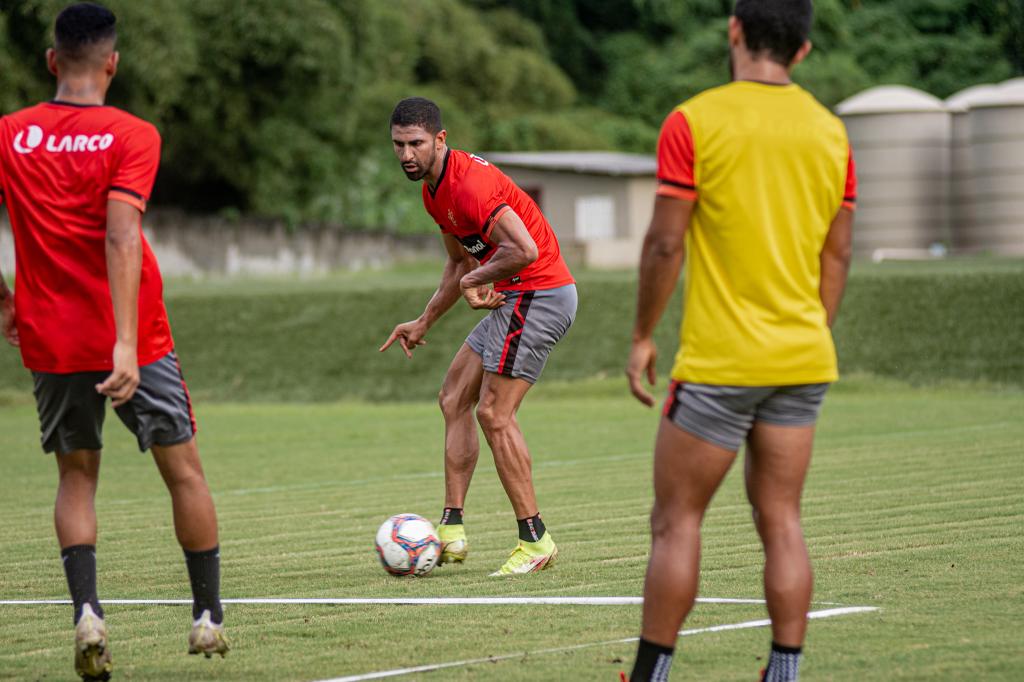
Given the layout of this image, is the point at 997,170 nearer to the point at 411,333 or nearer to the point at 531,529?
the point at 411,333

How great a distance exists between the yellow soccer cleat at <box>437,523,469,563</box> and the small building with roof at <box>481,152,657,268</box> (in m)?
37.2

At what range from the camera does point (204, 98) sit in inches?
1612

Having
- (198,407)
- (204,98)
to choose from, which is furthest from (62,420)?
(204,98)

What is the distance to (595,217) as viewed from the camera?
4756 centimetres

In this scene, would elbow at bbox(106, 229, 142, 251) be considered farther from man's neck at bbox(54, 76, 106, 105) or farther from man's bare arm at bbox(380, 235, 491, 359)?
man's bare arm at bbox(380, 235, 491, 359)

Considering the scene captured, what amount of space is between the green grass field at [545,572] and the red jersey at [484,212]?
5.22 feet

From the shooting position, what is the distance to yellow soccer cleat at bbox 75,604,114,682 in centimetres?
563

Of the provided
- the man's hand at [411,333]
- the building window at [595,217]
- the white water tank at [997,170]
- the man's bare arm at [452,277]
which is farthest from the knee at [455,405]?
the building window at [595,217]

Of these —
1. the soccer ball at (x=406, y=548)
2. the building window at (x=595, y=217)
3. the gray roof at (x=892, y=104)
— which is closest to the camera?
the soccer ball at (x=406, y=548)

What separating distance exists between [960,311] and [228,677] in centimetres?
1952

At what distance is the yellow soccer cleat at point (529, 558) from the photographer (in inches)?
324

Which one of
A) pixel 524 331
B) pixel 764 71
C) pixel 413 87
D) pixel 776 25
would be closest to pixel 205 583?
pixel 764 71

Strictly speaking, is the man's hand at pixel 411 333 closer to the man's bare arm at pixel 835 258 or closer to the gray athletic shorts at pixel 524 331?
the gray athletic shorts at pixel 524 331

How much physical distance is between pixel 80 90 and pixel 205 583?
1921mm
